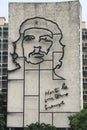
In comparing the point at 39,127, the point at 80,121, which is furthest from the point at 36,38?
the point at 80,121

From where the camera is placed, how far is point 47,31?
57469mm

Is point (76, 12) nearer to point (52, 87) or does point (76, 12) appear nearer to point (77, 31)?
point (77, 31)

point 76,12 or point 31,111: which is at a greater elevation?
point 76,12

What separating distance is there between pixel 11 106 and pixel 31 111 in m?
1.89

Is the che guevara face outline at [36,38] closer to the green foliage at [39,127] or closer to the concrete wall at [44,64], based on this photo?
the concrete wall at [44,64]

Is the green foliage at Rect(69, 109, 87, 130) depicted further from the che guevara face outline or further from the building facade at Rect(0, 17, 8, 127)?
the building facade at Rect(0, 17, 8, 127)

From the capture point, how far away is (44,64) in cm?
5697

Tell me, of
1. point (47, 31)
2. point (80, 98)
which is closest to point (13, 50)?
point (47, 31)

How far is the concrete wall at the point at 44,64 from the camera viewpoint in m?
56.4

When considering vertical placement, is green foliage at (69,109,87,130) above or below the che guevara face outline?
below

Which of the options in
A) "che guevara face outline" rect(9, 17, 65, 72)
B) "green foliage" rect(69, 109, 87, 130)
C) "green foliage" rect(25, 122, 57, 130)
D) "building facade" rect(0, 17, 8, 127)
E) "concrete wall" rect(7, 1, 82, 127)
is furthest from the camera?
"building facade" rect(0, 17, 8, 127)

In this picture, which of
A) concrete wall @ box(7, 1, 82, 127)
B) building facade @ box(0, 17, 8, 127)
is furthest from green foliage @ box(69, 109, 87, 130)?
building facade @ box(0, 17, 8, 127)

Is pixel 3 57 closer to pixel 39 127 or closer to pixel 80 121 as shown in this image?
pixel 39 127

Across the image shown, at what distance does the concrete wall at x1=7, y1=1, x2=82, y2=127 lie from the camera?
56.4 meters
